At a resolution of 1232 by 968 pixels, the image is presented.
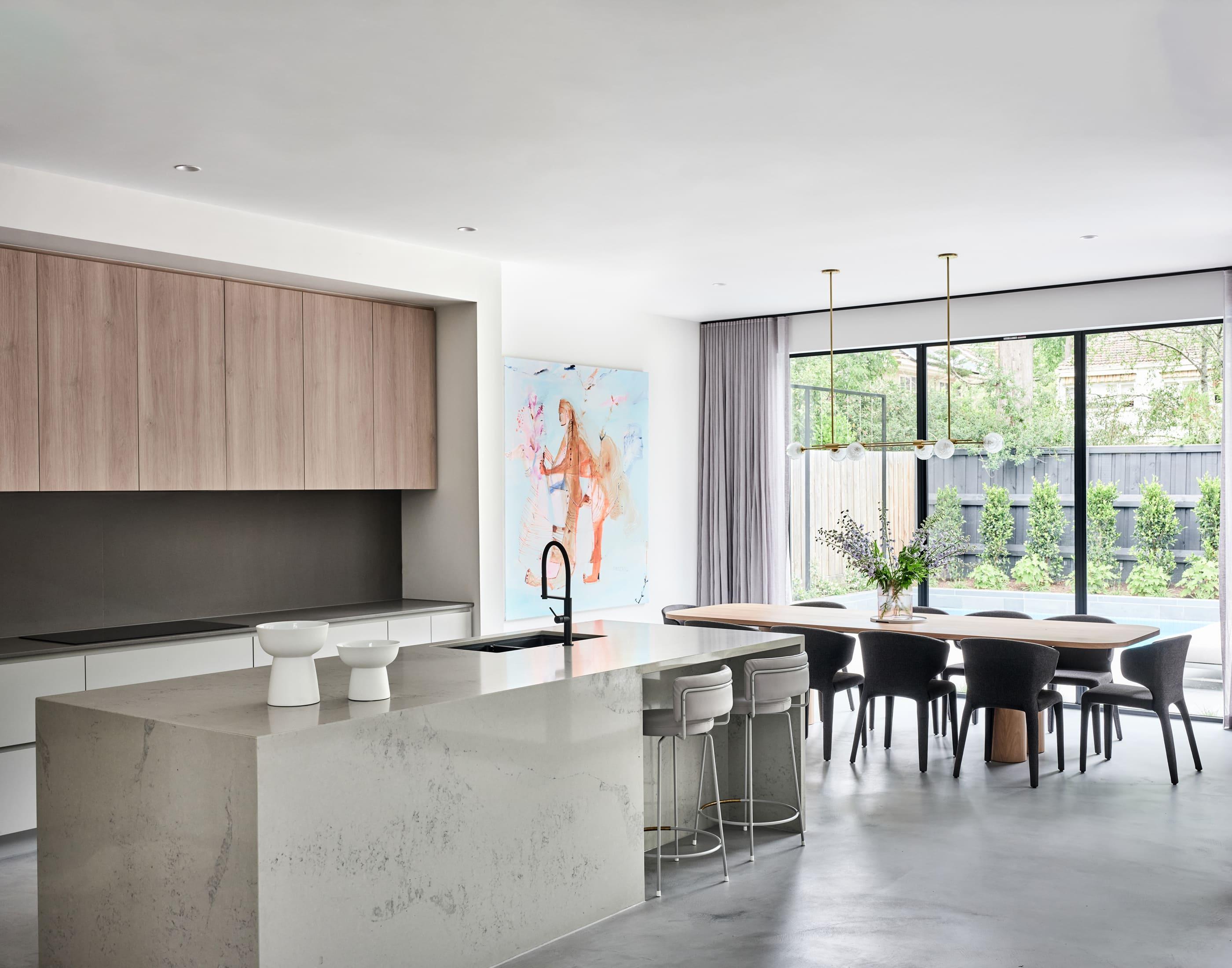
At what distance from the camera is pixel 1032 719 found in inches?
216

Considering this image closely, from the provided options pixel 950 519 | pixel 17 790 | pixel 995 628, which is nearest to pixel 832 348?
pixel 950 519

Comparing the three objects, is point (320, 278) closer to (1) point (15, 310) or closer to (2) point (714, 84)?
(1) point (15, 310)

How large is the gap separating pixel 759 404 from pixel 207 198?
464cm

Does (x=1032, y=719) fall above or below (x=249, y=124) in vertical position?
below

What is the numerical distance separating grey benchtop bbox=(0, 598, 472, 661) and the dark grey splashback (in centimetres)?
9

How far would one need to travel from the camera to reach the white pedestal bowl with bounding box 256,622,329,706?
3.01 meters

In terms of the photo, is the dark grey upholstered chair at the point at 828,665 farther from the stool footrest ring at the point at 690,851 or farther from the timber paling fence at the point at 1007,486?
the timber paling fence at the point at 1007,486

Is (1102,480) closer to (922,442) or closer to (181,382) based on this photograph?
(922,442)

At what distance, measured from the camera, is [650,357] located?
8.28 m

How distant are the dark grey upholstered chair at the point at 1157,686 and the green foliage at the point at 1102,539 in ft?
5.59

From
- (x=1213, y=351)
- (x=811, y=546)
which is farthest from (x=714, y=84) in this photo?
(x=811, y=546)

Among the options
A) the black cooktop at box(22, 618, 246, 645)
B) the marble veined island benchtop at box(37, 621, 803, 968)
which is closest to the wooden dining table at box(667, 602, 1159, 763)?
the marble veined island benchtop at box(37, 621, 803, 968)

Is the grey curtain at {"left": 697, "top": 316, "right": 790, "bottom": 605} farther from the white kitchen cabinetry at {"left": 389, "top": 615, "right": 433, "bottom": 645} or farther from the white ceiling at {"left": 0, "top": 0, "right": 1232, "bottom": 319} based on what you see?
the white kitchen cabinetry at {"left": 389, "top": 615, "right": 433, "bottom": 645}

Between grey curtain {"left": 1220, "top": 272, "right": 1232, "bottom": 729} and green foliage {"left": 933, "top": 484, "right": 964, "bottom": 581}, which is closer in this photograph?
grey curtain {"left": 1220, "top": 272, "right": 1232, "bottom": 729}
